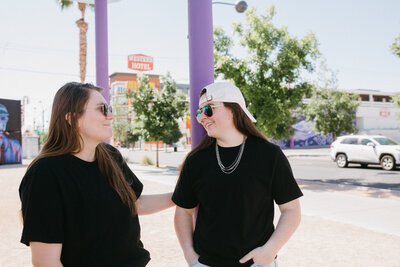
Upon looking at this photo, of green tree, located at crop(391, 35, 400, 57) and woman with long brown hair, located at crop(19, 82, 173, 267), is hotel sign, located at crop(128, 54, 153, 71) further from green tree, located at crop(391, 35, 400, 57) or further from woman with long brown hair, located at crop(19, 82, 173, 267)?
woman with long brown hair, located at crop(19, 82, 173, 267)

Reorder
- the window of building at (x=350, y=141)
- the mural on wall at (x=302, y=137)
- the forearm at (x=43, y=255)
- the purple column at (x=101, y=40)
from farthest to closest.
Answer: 1. the mural on wall at (x=302, y=137)
2. the window of building at (x=350, y=141)
3. the purple column at (x=101, y=40)
4. the forearm at (x=43, y=255)

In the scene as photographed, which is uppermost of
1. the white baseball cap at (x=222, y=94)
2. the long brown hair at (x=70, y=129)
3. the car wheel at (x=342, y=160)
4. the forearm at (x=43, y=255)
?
the white baseball cap at (x=222, y=94)

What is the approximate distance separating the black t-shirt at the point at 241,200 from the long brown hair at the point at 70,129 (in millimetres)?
503

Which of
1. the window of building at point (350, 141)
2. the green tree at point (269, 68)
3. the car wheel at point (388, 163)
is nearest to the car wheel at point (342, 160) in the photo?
the window of building at point (350, 141)

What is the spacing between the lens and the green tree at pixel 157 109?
20328mm

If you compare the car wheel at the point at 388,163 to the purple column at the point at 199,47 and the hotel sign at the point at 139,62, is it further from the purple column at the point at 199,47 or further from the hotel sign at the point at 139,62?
the hotel sign at the point at 139,62

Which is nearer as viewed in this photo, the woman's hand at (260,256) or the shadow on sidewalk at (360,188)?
the woman's hand at (260,256)

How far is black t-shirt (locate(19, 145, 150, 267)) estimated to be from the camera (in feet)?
5.21

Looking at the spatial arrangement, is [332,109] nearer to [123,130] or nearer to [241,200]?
[241,200]

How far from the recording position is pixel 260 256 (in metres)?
1.80

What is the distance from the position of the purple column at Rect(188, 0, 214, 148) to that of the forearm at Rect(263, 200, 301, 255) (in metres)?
0.99

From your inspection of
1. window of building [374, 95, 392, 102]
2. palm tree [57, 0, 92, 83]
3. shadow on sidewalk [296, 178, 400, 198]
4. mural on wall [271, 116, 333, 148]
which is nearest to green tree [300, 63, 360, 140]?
shadow on sidewalk [296, 178, 400, 198]

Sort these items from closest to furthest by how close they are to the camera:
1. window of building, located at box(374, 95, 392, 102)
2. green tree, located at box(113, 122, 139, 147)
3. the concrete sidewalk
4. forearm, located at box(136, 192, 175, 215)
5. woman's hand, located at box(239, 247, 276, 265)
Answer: woman's hand, located at box(239, 247, 276, 265), forearm, located at box(136, 192, 175, 215), the concrete sidewalk, window of building, located at box(374, 95, 392, 102), green tree, located at box(113, 122, 139, 147)

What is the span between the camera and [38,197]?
160 cm
